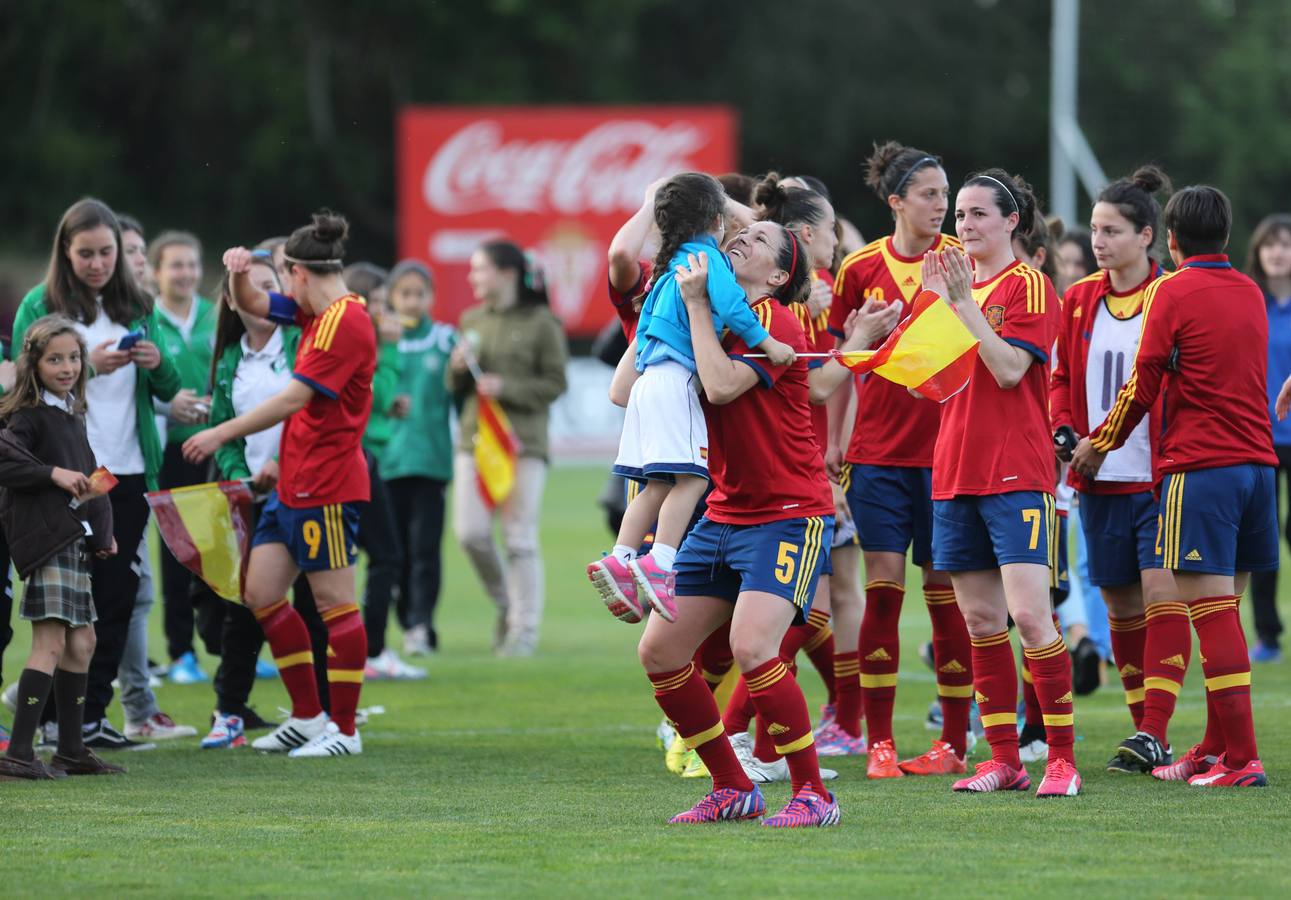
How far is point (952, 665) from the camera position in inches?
286

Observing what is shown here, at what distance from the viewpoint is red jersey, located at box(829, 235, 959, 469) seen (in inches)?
288

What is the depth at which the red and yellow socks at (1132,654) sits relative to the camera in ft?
24.6

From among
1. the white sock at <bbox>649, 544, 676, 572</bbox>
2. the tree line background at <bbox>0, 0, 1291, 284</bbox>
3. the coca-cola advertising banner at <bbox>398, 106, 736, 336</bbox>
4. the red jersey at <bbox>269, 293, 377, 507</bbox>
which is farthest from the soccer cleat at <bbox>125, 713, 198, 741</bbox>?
the tree line background at <bbox>0, 0, 1291, 284</bbox>

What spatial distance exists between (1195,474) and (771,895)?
2.62 m

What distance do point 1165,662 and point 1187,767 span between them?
0.40 meters

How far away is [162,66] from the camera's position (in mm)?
39938

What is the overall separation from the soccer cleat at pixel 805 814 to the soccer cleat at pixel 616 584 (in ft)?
2.60

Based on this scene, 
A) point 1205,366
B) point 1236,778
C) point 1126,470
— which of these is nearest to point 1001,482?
point 1205,366

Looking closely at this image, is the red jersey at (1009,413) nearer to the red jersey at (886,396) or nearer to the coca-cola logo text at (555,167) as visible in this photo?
the red jersey at (886,396)

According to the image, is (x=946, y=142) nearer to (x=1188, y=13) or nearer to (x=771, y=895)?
(x=1188, y=13)

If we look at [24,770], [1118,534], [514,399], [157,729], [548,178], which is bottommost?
[157,729]

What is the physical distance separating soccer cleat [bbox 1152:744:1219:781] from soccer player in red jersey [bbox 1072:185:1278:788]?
0.12 metres

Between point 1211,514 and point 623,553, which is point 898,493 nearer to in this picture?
point 1211,514

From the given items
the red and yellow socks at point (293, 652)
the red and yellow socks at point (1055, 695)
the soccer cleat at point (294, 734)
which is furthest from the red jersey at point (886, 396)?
the soccer cleat at point (294, 734)
